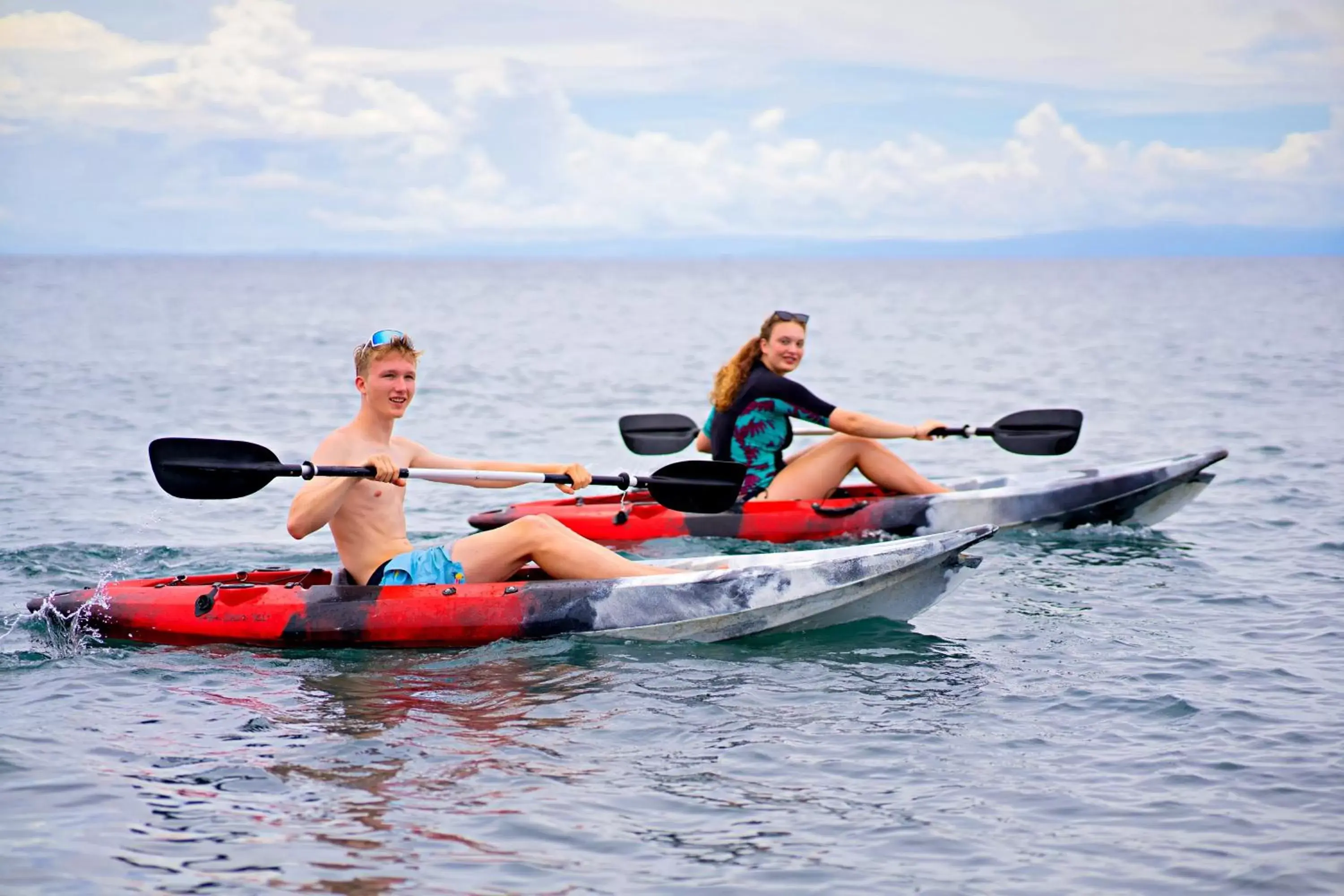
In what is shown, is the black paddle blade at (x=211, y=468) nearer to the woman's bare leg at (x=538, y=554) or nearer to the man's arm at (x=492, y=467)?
the man's arm at (x=492, y=467)

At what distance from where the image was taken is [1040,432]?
37.2 feet

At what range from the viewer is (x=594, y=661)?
7.39 metres

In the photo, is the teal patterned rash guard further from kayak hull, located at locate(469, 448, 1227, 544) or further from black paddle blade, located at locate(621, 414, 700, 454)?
black paddle blade, located at locate(621, 414, 700, 454)

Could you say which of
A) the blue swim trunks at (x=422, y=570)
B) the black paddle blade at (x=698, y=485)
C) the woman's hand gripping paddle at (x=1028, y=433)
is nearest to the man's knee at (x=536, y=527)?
the blue swim trunks at (x=422, y=570)

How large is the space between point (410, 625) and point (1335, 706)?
460 centimetres

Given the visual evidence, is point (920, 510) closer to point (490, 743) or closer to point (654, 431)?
point (654, 431)

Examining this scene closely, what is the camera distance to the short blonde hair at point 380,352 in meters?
7.08

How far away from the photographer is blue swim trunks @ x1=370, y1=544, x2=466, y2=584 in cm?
748

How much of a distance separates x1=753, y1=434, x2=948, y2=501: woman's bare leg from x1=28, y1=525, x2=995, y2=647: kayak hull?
9.18ft

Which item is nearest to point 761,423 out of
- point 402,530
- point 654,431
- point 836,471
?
point 836,471

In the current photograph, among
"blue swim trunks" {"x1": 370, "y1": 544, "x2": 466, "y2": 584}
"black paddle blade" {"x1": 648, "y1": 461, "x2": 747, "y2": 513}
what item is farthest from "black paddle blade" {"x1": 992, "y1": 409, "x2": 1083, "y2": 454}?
"blue swim trunks" {"x1": 370, "y1": 544, "x2": 466, "y2": 584}

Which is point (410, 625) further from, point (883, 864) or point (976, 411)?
point (976, 411)

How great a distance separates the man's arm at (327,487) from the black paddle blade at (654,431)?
185 inches

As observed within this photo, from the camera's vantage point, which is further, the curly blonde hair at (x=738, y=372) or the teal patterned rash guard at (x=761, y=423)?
the curly blonde hair at (x=738, y=372)
